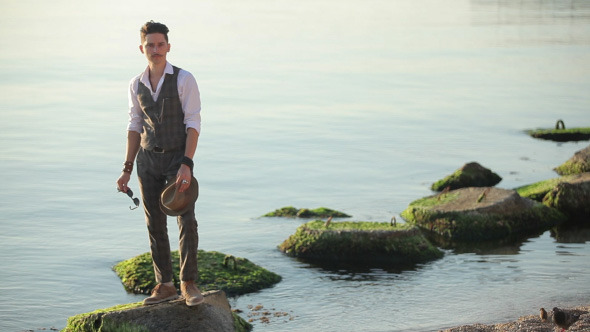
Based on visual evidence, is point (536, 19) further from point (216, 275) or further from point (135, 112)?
point (135, 112)

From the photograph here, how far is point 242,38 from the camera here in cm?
5409

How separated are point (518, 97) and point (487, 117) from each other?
16.0ft

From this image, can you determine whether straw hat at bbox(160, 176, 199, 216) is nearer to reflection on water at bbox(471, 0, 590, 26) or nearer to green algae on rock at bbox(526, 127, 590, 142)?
green algae on rock at bbox(526, 127, 590, 142)

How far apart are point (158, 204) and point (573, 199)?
1065 cm

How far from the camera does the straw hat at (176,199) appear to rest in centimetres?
929

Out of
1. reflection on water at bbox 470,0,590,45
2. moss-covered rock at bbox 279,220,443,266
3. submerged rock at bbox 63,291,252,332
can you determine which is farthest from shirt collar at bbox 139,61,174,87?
reflection on water at bbox 470,0,590,45

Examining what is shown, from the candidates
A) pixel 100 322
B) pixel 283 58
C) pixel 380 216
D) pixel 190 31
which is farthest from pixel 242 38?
pixel 100 322

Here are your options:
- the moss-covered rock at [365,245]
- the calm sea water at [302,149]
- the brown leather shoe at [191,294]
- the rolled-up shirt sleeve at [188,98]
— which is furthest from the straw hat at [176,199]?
the moss-covered rock at [365,245]

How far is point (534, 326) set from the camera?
37.5ft

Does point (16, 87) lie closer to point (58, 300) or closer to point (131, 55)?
point (131, 55)

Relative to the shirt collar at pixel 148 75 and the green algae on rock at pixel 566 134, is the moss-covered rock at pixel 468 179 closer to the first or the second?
the green algae on rock at pixel 566 134

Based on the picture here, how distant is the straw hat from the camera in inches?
366

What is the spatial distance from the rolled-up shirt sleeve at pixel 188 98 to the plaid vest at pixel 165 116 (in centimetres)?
5

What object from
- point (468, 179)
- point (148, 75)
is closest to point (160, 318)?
point (148, 75)
